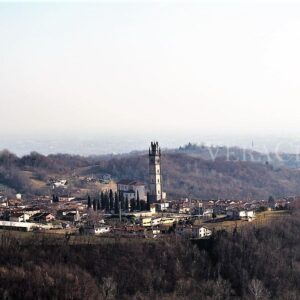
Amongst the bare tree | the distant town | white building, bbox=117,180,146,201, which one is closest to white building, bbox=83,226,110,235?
the distant town

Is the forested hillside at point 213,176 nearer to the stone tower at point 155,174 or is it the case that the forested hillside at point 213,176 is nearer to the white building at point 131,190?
the white building at point 131,190

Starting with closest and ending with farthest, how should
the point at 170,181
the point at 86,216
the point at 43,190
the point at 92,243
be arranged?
the point at 92,243 < the point at 86,216 < the point at 43,190 < the point at 170,181

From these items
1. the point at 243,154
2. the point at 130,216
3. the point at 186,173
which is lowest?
the point at 186,173

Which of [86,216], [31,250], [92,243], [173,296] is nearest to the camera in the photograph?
[173,296]

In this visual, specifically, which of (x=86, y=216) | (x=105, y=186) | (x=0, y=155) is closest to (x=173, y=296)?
(x=86, y=216)

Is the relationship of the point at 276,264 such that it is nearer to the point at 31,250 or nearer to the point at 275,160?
the point at 31,250

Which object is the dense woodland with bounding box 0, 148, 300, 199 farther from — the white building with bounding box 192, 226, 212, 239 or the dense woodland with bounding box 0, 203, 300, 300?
the dense woodland with bounding box 0, 203, 300, 300

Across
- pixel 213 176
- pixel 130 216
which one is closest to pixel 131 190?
pixel 130 216

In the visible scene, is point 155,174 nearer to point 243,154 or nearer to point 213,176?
point 213,176
